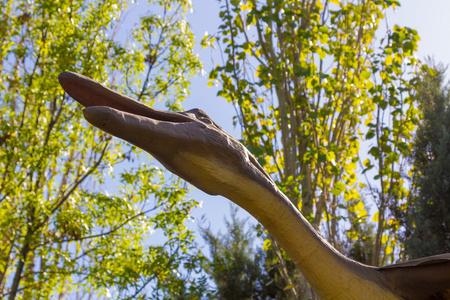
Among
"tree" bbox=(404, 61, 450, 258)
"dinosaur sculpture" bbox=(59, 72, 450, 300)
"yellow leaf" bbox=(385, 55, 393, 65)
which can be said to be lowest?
"dinosaur sculpture" bbox=(59, 72, 450, 300)

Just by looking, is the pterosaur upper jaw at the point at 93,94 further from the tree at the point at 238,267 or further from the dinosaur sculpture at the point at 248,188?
Answer: the tree at the point at 238,267

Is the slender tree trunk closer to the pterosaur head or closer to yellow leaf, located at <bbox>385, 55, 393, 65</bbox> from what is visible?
yellow leaf, located at <bbox>385, 55, 393, 65</bbox>

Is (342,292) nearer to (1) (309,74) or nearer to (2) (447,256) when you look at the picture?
(2) (447,256)

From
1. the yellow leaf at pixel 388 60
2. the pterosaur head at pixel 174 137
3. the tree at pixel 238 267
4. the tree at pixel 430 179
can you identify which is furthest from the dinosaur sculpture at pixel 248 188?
the tree at pixel 238 267

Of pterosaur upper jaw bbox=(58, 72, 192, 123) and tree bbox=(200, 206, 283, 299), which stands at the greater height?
tree bbox=(200, 206, 283, 299)

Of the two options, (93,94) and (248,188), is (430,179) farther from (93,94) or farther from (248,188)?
(93,94)

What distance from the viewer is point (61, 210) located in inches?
217

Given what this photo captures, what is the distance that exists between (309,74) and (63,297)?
5.37 metres

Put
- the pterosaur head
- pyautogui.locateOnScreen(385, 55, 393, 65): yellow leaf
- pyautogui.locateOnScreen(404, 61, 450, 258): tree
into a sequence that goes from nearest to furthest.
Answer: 1. the pterosaur head
2. pyautogui.locateOnScreen(404, 61, 450, 258): tree
3. pyautogui.locateOnScreen(385, 55, 393, 65): yellow leaf

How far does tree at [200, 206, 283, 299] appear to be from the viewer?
8.05 m

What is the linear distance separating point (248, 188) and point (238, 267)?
23.1 ft

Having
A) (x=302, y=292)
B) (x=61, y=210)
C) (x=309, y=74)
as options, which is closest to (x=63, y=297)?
(x=61, y=210)

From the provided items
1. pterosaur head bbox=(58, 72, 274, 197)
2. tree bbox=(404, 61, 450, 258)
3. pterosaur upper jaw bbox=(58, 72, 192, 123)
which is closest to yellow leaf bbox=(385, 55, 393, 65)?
tree bbox=(404, 61, 450, 258)

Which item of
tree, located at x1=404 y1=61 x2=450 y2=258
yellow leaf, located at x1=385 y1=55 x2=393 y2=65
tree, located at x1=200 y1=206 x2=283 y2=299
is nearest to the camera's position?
tree, located at x1=404 y1=61 x2=450 y2=258
